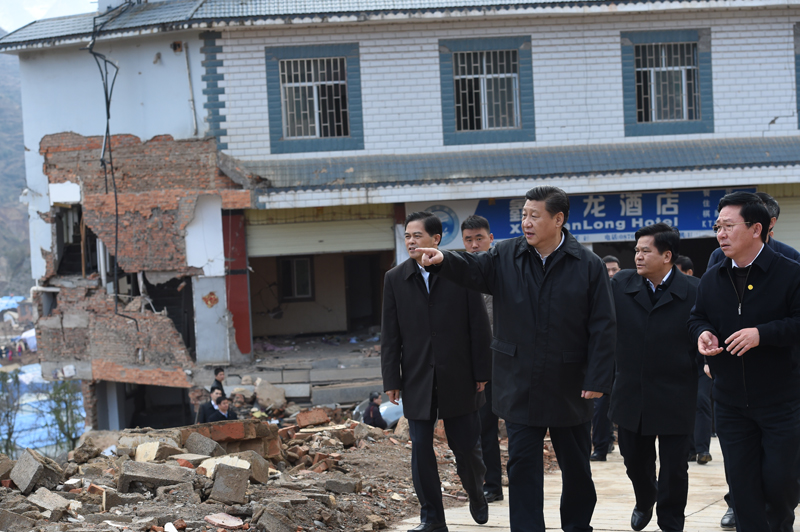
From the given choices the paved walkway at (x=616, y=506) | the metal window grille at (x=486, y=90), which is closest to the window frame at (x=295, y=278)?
the metal window grille at (x=486, y=90)

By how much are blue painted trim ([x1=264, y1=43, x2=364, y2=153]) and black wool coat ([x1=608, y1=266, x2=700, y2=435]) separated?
10.0 meters

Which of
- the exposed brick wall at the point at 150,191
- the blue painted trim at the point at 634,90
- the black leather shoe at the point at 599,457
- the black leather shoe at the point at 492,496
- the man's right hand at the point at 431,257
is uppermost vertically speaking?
the blue painted trim at the point at 634,90

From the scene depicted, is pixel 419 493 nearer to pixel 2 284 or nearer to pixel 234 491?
pixel 234 491

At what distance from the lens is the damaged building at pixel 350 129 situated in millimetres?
13828

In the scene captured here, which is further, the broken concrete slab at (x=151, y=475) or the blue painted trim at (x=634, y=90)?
the blue painted trim at (x=634, y=90)

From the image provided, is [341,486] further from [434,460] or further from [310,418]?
[310,418]

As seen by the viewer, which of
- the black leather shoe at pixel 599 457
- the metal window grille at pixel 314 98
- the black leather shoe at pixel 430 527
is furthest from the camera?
the metal window grille at pixel 314 98

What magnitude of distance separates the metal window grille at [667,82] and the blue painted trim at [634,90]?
0.13m

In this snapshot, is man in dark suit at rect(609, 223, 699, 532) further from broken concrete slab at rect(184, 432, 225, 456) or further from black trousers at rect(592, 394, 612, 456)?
broken concrete slab at rect(184, 432, 225, 456)

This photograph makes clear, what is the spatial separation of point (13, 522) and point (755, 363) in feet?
14.4

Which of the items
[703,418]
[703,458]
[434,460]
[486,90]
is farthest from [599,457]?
[486,90]

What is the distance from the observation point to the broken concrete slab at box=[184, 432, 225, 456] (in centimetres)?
627

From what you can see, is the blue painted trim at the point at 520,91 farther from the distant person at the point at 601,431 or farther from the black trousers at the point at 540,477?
the black trousers at the point at 540,477

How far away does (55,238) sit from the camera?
15.5 m
